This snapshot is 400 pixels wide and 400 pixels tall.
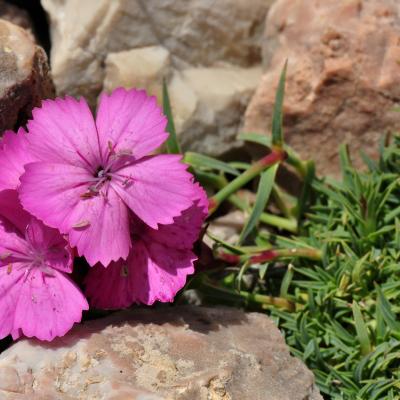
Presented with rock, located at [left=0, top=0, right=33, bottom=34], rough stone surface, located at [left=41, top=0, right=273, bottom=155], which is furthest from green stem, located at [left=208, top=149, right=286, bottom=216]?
rock, located at [left=0, top=0, right=33, bottom=34]

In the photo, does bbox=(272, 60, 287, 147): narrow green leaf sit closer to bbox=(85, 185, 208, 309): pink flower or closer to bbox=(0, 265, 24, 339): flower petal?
bbox=(85, 185, 208, 309): pink flower

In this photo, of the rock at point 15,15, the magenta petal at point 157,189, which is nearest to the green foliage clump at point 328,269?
the magenta petal at point 157,189

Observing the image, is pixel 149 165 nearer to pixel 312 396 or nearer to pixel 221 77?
pixel 312 396

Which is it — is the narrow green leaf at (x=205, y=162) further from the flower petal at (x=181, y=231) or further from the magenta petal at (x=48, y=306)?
the magenta petal at (x=48, y=306)

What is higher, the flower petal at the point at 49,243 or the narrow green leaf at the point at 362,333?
the flower petal at the point at 49,243

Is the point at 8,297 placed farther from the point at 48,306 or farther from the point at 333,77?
the point at 333,77

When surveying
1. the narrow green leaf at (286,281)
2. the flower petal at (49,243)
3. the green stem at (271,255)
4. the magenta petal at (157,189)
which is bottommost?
the narrow green leaf at (286,281)
